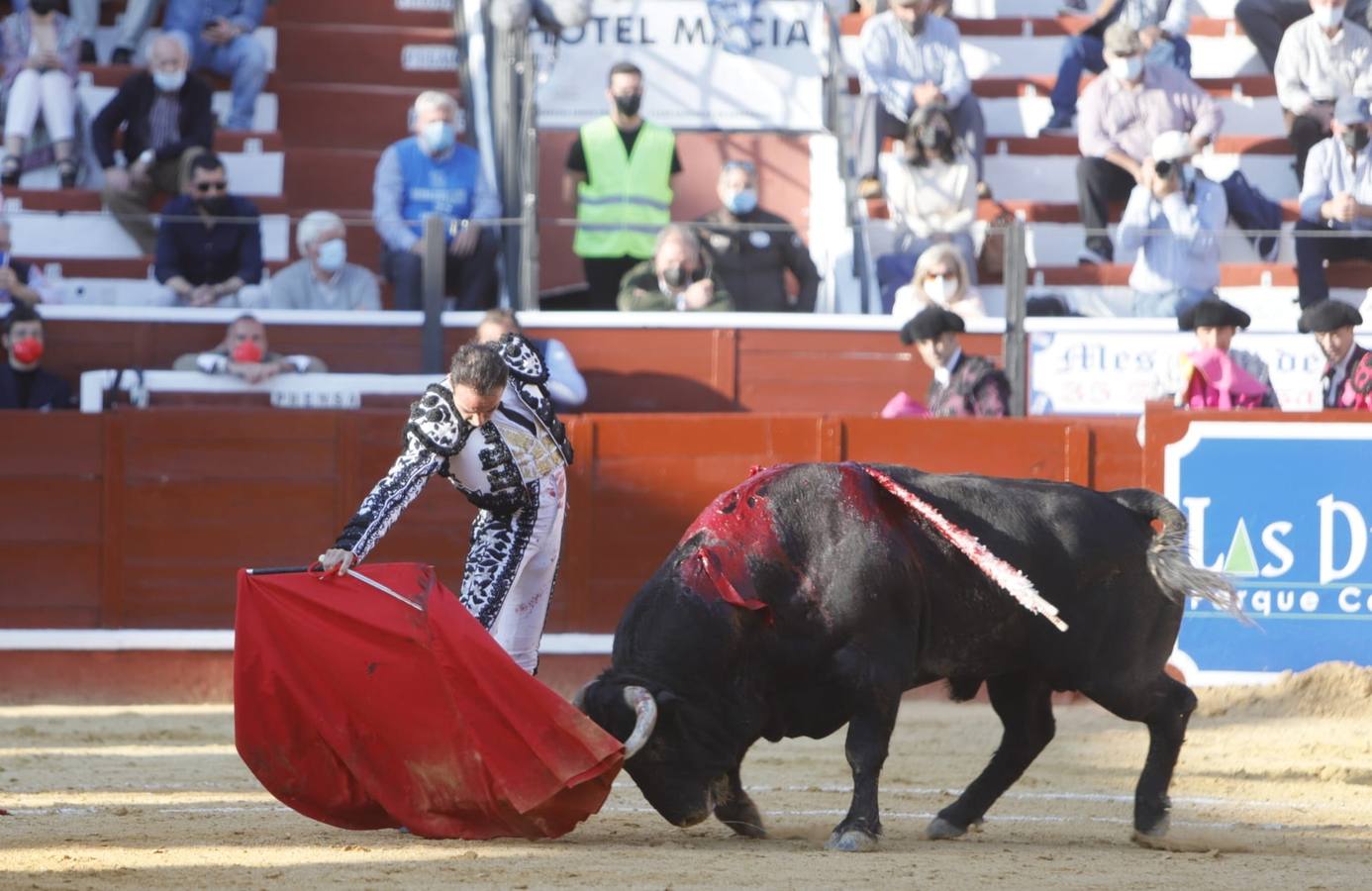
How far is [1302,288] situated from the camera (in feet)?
34.6

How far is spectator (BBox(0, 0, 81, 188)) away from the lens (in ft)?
36.3

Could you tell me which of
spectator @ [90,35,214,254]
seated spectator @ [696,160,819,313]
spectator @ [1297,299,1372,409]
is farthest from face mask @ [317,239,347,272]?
spectator @ [1297,299,1372,409]

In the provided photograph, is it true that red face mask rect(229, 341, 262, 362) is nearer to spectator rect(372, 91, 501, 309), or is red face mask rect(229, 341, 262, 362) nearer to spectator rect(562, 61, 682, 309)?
spectator rect(372, 91, 501, 309)

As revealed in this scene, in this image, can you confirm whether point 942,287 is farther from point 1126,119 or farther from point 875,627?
point 875,627

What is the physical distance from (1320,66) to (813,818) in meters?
7.40

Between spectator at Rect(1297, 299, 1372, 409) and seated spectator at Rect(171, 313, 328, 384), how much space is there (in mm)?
4329

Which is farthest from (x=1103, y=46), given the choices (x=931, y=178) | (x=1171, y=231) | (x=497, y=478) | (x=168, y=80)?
(x=497, y=478)

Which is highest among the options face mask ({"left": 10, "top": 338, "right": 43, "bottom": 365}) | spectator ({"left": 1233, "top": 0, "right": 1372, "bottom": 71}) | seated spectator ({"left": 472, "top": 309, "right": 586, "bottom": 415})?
spectator ({"left": 1233, "top": 0, "right": 1372, "bottom": 71})

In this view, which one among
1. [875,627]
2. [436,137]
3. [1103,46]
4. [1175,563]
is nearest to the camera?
[875,627]

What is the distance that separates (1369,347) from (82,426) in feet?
18.3

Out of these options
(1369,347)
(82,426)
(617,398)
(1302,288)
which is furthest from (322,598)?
(1302,288)

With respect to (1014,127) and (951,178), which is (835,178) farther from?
(1014,127)

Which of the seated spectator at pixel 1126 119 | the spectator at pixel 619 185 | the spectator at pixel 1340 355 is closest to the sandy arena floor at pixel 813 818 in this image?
the spectator at pixel 1340 355

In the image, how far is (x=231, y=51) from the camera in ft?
38.5
